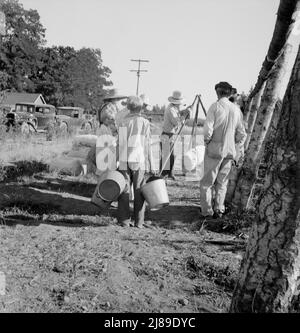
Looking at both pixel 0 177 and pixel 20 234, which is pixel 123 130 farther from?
pixel 0 177

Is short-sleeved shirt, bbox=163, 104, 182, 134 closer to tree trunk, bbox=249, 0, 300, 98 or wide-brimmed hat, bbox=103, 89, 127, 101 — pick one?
wide-brimmed hat, bbox=103, 89, 127, 101

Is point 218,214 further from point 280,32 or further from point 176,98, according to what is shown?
point 176,98

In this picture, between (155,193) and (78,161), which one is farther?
(78,161)

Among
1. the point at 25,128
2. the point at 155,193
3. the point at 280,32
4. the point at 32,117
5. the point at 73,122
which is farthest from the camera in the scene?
the point at 73,122

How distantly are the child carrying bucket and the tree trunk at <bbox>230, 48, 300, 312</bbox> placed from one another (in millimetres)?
2535

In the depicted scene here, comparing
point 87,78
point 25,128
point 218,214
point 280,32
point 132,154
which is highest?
point 87,78

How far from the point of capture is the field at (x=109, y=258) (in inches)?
112

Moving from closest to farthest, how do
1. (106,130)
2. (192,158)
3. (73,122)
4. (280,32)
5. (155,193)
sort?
(280,32)
(155,193)
(106,130)
(192,158)
(73,122)

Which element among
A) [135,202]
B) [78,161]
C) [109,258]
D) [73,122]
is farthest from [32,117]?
[109,258]

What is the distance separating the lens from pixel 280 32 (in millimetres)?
4215

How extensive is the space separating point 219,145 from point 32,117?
18248 millimetres

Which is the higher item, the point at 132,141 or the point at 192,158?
the point at 132,141
